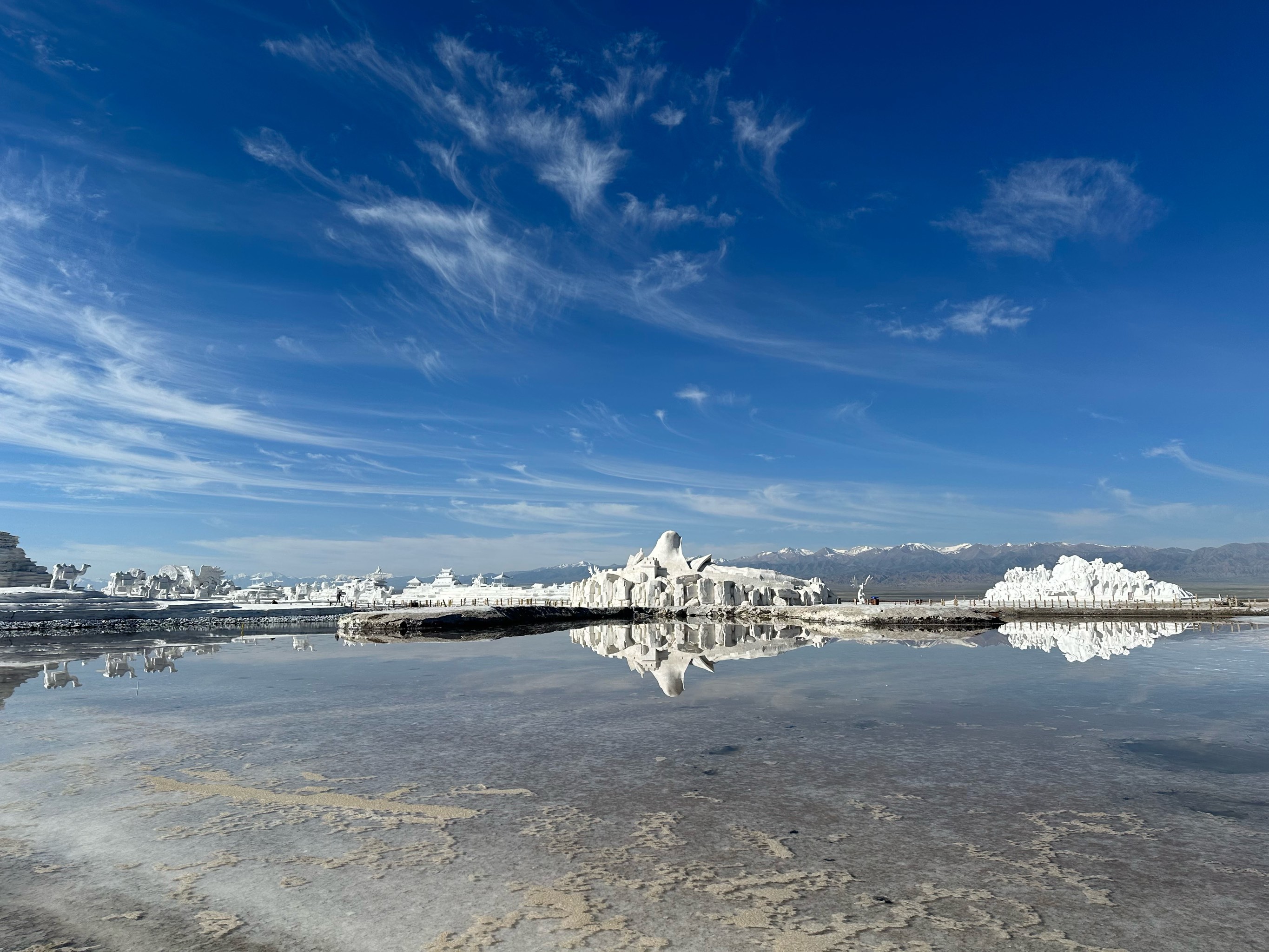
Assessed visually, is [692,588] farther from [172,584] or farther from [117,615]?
[172,584]

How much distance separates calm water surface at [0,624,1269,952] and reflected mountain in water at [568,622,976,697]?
680cm

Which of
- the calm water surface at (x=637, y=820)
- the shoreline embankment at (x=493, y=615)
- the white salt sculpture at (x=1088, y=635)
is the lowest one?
the white salt sculpture at (x=1088, y=635)

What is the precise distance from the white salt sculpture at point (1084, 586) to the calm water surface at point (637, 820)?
5844cm

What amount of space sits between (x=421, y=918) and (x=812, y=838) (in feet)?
13.8

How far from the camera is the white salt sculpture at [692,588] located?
66875 mm

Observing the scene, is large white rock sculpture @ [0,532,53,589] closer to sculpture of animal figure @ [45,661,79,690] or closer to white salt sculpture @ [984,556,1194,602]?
sculpture of animal figure @ [45,661,79,690]

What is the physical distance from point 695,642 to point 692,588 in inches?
1219

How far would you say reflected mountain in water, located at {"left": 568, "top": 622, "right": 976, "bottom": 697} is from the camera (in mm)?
25766

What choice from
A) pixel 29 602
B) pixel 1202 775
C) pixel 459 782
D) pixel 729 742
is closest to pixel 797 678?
pixel 729 742

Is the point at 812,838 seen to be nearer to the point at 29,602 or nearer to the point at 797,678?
the point at 797,678

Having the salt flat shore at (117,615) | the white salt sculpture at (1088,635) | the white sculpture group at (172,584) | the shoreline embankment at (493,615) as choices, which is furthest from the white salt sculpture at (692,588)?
the white sculpture group at (172,584)

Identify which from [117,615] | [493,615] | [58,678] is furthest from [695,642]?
[117,615]

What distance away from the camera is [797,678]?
21844mm

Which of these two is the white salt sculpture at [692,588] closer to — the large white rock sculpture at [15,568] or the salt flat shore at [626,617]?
the salt flat shore at [626,617]
